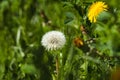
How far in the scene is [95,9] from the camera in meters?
2.34

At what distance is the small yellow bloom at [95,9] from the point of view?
231 cm

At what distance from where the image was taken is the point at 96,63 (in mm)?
2232

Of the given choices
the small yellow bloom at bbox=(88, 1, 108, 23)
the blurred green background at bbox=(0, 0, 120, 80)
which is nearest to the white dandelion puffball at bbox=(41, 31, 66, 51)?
the blurred green background at bbox=(0, 0, 120, 80)

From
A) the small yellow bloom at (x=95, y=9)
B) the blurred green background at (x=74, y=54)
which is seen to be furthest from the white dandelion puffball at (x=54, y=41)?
the small yellow bloom at (x=95, y=9)

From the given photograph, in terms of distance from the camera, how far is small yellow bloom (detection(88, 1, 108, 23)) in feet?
7.58

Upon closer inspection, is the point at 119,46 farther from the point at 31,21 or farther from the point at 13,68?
the point at 31,21

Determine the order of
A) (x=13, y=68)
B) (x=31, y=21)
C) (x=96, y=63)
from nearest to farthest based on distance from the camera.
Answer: (x=96, y=63)
(x=13, y=68)
(x=31, y=21)

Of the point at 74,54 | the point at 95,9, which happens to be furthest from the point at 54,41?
the point at 95,9

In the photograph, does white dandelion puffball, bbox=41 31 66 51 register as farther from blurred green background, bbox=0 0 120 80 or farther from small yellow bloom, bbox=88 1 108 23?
small yellow bloom, bbox=88 1 108 23

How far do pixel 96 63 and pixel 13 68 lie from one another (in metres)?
0.59

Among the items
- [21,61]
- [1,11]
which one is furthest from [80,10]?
[1,11]

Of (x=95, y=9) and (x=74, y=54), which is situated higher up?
(x=95, y=9)

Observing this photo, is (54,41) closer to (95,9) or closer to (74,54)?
(74,54)

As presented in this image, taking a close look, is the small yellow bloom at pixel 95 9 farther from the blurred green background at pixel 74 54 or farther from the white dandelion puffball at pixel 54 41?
the white dandelion puffball at pixel 54 41
